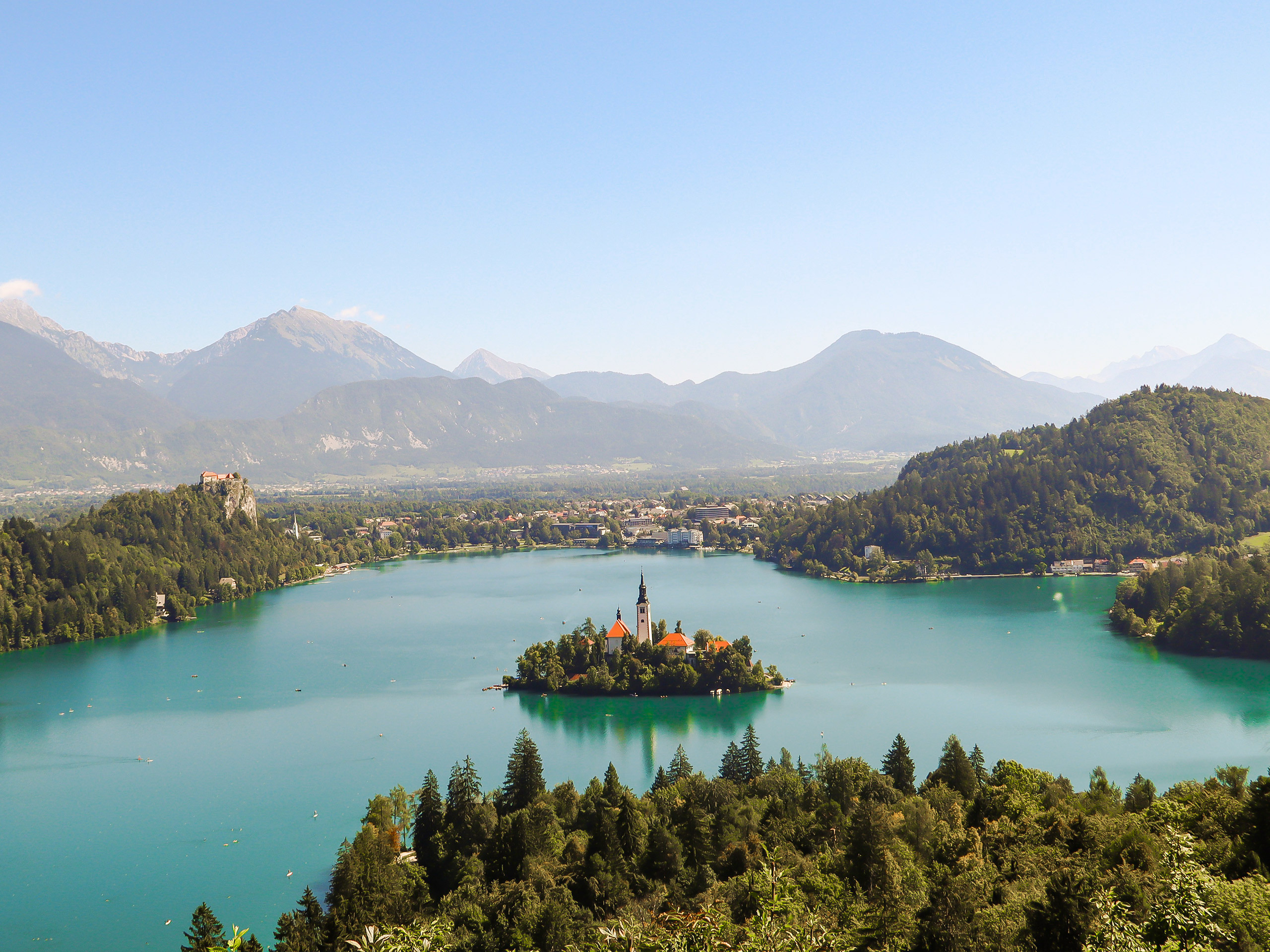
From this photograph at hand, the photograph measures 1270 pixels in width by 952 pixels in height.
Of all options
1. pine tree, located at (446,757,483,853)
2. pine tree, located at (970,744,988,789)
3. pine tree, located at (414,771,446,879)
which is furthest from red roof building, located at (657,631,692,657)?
pine tree, located at (414,771,446,879)

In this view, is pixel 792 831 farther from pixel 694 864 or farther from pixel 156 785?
pixel 156 785

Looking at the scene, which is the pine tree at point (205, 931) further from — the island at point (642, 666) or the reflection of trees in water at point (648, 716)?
the island at point (642, 666)

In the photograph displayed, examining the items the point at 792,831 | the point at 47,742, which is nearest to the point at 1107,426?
the point at 792,831

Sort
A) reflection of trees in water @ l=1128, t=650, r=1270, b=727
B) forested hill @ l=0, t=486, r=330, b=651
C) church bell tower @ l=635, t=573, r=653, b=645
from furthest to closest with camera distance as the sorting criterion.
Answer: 1. forested hill @ l=0, t=486, r=330, b=651
2. church bell tower @ l=635, t=573, r=653, b=645
3. reflection of trees in water @ l=1128, t=650, r=1270, b=727

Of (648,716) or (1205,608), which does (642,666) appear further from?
(1205,608)

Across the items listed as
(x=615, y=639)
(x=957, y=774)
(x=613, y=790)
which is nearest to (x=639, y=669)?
(x=615, y=639)

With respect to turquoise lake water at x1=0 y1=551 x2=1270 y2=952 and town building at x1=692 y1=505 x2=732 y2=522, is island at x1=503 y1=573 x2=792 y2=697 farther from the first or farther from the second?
town building at x1=692 y1=505 x2=732 y2=522
